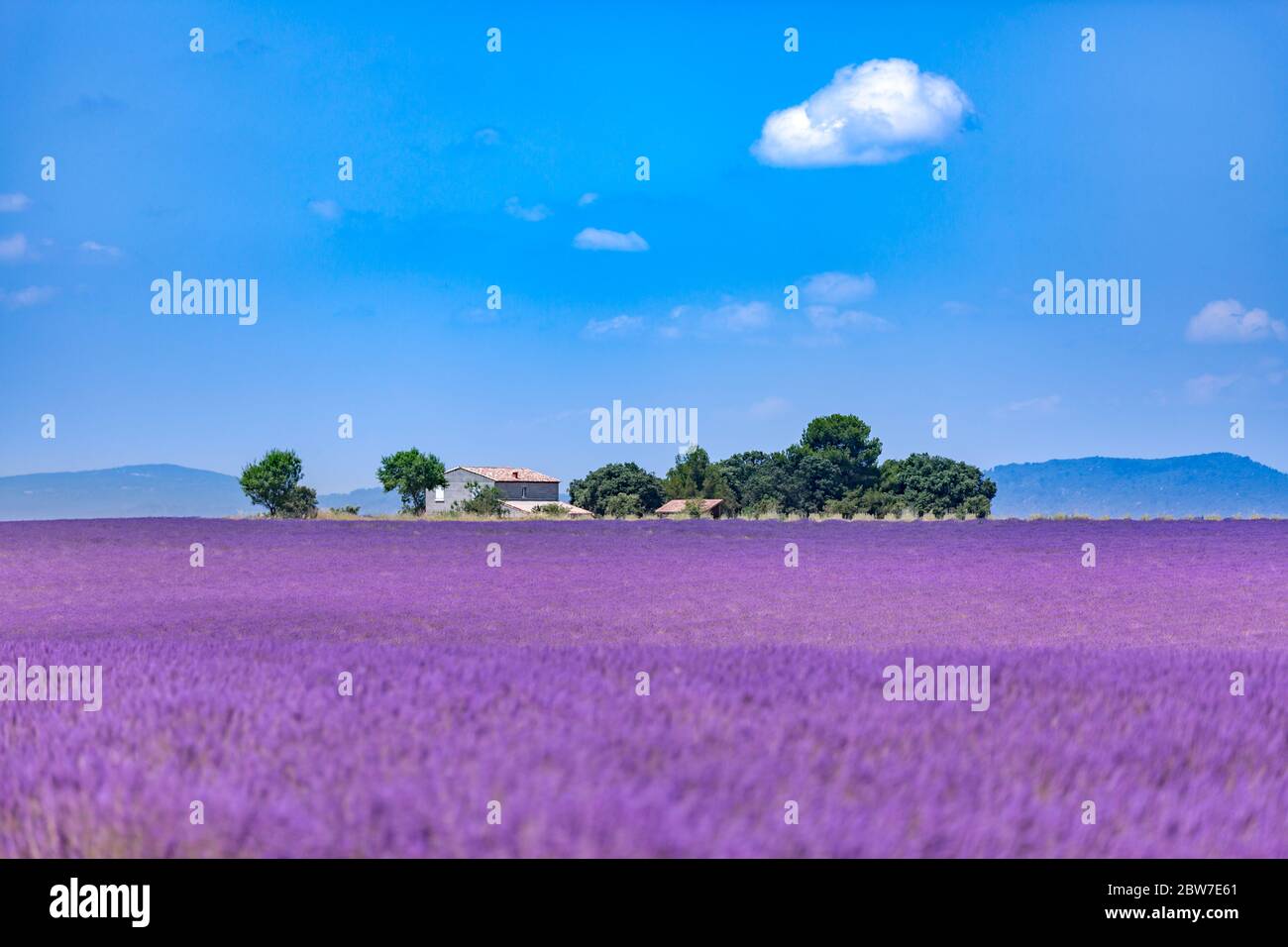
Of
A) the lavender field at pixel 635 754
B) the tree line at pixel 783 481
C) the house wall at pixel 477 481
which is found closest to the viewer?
the lavender field at pixel 635 754

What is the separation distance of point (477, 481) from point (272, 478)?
79.9 feet

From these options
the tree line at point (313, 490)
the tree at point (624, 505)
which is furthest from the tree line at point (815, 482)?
the tree line at point (313, 490)

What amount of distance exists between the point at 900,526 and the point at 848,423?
4120 cm

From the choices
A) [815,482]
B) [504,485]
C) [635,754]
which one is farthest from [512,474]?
[635,754]

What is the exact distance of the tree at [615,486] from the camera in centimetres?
6119

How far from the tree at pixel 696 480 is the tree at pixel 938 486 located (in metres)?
10.5

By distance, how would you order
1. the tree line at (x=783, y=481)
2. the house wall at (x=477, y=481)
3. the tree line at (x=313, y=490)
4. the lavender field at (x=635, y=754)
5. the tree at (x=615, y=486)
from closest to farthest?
1. the lavender field at (x=635, y=754)
2. the tree line at (x=313, y=490)
3. the tree line at (x=783, y=481)
4. the tree at (x=615, y=486)
5. the house wall at (x=477, y=481)

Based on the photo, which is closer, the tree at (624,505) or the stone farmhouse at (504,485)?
the tree at (624,505)

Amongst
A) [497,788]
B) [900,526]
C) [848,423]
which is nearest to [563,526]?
[900,526]

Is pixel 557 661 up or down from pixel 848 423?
down

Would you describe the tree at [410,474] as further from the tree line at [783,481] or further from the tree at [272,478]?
the tree at [272,478]

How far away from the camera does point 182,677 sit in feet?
12.9

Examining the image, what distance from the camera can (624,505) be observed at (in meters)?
→ 57.5
